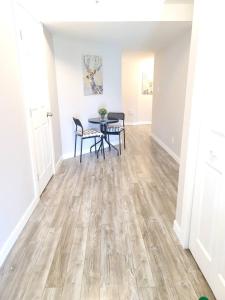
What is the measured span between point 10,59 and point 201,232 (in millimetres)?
2172

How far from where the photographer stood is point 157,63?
502 centimetres

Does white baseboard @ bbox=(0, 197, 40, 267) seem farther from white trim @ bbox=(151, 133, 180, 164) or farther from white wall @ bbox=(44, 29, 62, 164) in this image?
white trim @ bbox=(151, 133, 180, 164)

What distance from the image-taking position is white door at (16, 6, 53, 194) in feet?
7.39

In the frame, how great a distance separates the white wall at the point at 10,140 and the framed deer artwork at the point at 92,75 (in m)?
2.16

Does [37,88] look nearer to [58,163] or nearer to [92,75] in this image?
[58,163]

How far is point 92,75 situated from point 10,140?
2.79 metres

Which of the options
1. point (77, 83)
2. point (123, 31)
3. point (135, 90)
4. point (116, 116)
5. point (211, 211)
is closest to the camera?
point (211, 211)

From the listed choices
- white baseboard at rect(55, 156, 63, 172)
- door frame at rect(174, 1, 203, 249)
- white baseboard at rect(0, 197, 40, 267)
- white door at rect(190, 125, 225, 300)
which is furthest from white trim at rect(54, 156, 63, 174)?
white door at rect(190, 125, 225, 300)

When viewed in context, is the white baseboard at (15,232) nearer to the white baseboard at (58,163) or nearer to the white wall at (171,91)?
the white baseboard at (58,163)

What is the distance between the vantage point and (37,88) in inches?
105

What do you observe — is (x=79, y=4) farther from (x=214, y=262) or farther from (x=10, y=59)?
(x=214, y=262)

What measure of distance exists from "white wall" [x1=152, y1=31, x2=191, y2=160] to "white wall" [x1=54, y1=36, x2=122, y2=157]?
3.21ft

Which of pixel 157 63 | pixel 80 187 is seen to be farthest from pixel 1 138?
pixel 157 63

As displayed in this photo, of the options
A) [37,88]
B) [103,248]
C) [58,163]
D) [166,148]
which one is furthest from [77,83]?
[103,248]
